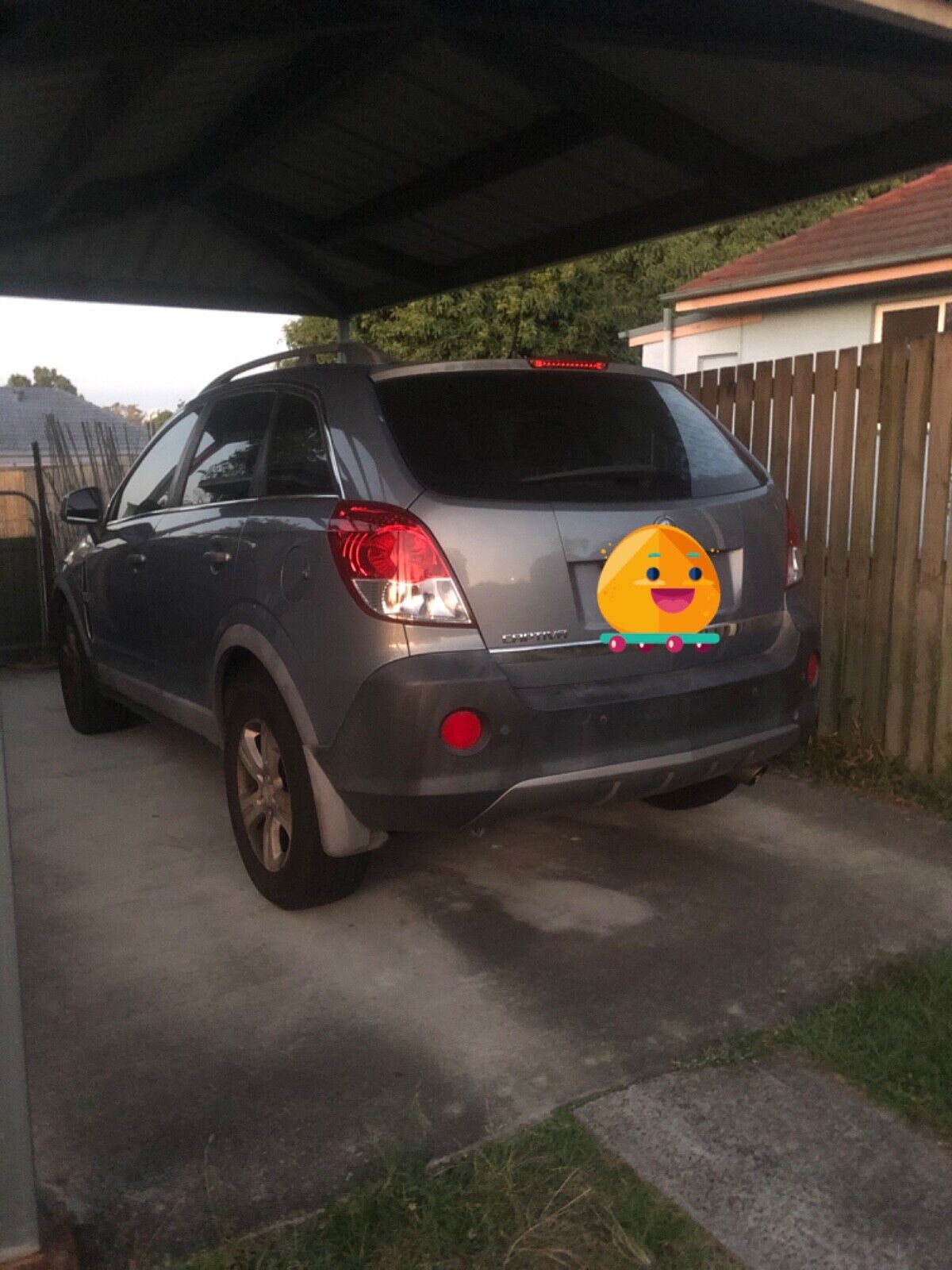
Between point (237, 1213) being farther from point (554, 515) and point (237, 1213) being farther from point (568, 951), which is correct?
point (554, 515)

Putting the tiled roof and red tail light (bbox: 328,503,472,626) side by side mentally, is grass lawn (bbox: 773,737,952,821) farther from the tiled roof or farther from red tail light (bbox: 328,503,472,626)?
the tiled roof

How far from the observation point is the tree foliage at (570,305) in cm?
2467

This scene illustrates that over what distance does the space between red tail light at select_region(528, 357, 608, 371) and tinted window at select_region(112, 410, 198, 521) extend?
6.25 feet

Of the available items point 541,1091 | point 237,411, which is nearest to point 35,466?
point 237,411

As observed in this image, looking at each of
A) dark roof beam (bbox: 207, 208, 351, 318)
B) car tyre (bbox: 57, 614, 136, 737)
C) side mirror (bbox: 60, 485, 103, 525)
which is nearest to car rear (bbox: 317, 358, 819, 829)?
side mirror (bbox: 60, 485, 103, 525)

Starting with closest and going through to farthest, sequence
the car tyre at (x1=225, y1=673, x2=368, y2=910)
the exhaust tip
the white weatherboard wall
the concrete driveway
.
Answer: the concrete driveway
the car tyre at (x1=225, y1=673, x2=368, y2=910)
the exhaust tip
the white weatherboard wall

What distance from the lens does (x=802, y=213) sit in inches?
1112

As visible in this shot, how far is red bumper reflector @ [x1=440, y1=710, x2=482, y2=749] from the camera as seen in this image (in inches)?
123

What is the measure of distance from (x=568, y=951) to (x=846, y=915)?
0.95 m

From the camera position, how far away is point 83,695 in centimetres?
642

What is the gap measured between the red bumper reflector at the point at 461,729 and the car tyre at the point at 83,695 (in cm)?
358

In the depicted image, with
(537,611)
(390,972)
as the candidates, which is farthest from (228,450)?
(390,972)

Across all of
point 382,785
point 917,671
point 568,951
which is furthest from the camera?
point 917,671

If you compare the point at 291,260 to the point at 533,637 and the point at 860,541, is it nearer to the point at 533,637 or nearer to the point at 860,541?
the point at 860,541
